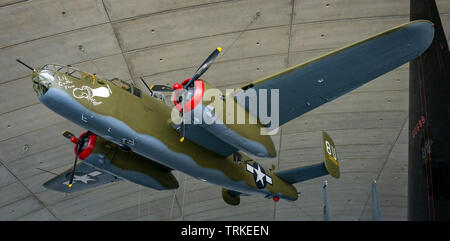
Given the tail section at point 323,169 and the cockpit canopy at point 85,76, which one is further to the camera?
the tail section at point 323,169

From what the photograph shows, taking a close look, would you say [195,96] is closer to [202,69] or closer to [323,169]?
[202,69]

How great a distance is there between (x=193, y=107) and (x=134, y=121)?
1.50 meters

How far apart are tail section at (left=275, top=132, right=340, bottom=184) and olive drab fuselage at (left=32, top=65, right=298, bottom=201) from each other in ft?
6.86

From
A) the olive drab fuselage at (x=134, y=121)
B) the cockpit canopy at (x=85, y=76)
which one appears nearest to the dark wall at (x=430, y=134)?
the olive drab fuselage at (x=134, y=121)

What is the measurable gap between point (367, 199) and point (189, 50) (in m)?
16.1

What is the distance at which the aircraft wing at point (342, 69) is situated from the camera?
28.2ft

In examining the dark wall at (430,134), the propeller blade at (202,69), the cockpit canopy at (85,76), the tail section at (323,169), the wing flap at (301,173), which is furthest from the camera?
the wing flap at (301,173)

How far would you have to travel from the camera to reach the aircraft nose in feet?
28.4

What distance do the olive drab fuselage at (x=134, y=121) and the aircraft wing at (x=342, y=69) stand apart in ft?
3.42

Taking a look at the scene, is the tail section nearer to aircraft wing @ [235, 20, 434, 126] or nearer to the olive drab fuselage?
the olive drab fuselage

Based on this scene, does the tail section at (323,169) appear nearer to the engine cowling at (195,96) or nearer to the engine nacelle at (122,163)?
the engine nacelle at (122,163)

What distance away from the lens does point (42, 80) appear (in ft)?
28.4
